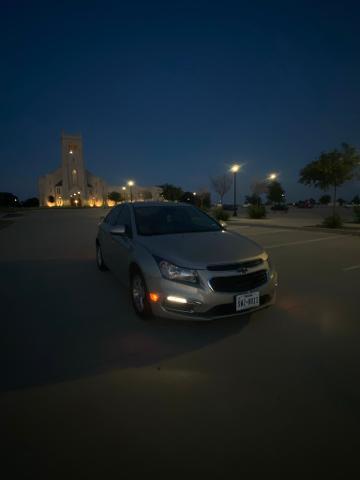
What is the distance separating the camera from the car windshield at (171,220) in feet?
14.2

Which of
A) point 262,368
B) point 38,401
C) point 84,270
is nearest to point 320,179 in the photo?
point 84,270

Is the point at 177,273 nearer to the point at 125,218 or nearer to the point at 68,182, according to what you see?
the point at 125,218

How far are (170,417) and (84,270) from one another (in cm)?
499

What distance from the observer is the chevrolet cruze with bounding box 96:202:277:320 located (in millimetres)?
3115

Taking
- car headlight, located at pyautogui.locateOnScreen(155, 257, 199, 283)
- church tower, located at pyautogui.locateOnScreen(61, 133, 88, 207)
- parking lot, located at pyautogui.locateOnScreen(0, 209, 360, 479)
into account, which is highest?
church tower, located at pyautogui.locateOnScreen(61, 133, 88, 207)

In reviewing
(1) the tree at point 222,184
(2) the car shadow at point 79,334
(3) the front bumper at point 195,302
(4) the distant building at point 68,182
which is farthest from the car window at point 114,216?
(4) the distant building at point 68,182

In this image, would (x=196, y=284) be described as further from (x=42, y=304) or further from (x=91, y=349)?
(x=42, y=304)

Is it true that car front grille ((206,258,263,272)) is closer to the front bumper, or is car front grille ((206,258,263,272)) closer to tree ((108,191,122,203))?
the front bumper

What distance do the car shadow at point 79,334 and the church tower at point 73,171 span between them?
7774 cm

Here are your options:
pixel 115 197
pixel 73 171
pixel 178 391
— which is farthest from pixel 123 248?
pixel 115 197

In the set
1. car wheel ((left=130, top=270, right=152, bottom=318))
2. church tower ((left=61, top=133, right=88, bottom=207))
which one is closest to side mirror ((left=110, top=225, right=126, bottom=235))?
car wheel ((left=130, top=270, right=152, bottom=318))

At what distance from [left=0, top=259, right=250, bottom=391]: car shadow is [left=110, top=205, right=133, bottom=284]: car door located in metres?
0.49

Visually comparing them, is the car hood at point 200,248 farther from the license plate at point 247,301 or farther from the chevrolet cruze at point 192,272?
the license plate at point 247,301

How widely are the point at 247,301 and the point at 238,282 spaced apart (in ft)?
0.84
